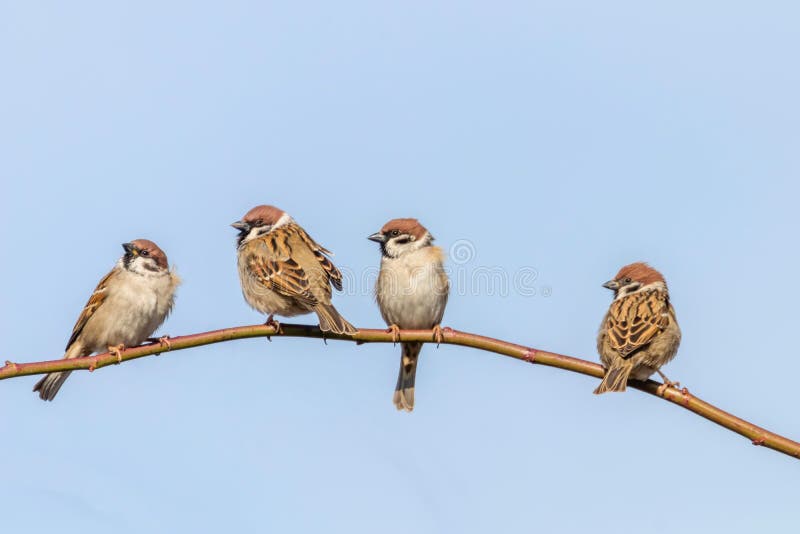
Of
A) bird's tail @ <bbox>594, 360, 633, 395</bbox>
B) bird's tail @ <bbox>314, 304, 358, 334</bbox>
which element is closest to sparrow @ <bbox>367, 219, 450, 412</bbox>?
bird's tail @ <bbox>314, 304, 358, 334</bbox>

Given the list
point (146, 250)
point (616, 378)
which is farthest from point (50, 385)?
point (616, 378)

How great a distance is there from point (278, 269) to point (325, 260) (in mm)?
342

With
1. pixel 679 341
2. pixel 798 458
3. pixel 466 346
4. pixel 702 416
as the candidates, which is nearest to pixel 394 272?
pixel 679 341

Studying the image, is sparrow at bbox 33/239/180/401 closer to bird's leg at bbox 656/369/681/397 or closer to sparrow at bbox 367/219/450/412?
sparrow at bbox 367/219/450/412

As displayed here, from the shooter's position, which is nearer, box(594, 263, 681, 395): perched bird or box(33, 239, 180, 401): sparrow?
box(594, 263, 681, 395): perched bird

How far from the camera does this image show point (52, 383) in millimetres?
6543

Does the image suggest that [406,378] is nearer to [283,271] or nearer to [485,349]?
[283,271]

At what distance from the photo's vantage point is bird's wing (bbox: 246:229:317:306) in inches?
228

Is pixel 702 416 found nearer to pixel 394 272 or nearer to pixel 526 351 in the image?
pixel 526 351

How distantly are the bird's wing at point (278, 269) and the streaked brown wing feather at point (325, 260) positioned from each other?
0.53 feet

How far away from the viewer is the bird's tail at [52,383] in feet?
21.3

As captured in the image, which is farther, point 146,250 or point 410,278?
point 146,250

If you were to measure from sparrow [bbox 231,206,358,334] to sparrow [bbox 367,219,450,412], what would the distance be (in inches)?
16.9

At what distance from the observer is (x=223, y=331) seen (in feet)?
12.6
